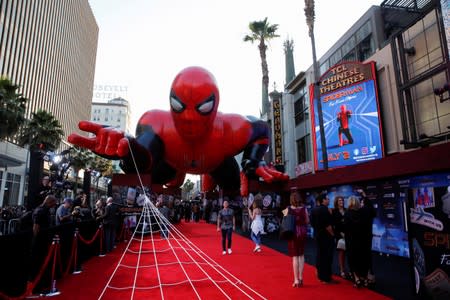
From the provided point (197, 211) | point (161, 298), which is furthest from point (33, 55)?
point (161, 298)

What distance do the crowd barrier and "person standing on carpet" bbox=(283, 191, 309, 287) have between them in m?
3.99

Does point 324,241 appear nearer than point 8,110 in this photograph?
Yes

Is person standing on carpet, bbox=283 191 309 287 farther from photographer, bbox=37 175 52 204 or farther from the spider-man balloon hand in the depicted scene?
photographer, bbox=37 175 52 204

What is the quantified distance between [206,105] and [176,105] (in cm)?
90

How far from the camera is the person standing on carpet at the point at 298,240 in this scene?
5.44 meters

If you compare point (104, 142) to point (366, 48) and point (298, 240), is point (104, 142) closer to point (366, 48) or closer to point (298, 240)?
point (298, 240)

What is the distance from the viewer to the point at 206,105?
29.9 ft

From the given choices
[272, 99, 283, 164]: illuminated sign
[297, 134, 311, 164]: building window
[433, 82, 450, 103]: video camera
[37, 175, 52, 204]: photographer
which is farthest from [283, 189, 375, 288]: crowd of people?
[272, 99, 283, 164]: illuminated sign

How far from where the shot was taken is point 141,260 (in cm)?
803

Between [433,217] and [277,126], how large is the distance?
19.1m

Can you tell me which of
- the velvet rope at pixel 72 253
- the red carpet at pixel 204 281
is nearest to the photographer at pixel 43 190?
the red carpet at pixel 204 281

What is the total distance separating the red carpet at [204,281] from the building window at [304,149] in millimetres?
14752

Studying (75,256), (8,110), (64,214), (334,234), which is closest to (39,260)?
(75,256)

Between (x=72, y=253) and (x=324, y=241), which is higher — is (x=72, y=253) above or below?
below
